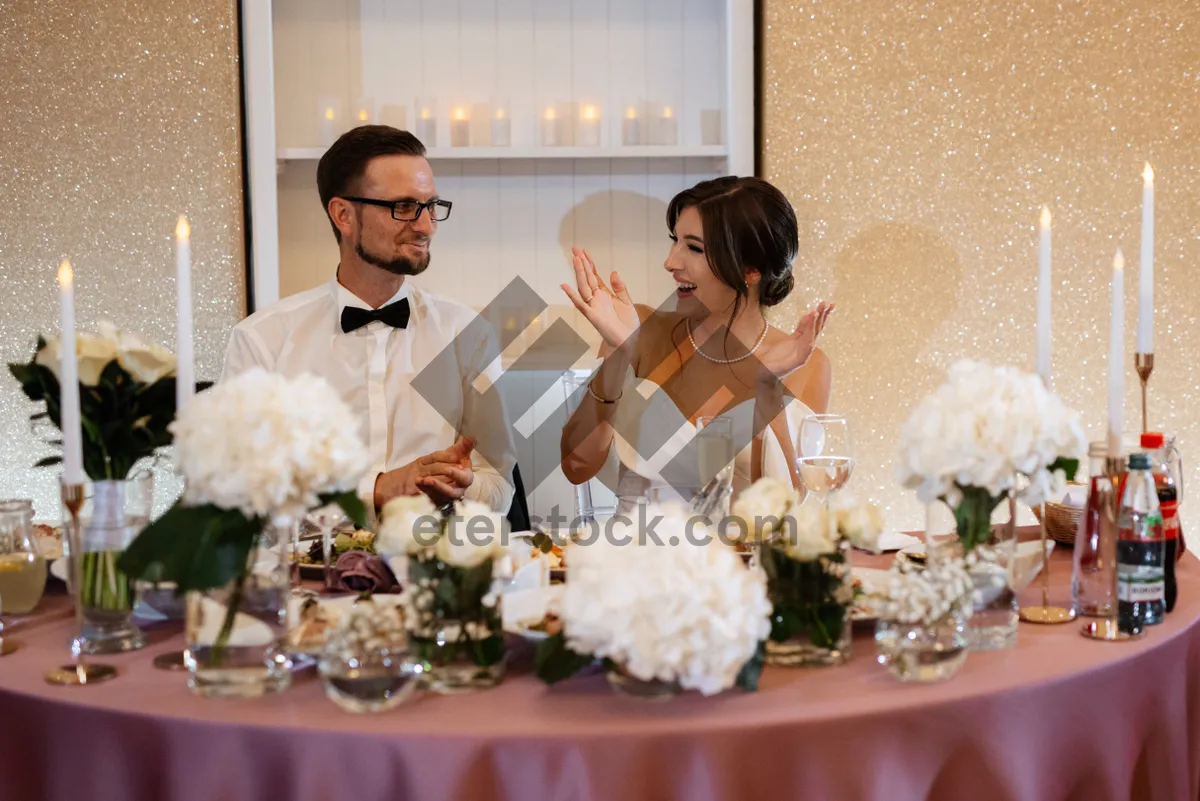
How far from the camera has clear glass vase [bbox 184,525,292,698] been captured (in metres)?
1.21

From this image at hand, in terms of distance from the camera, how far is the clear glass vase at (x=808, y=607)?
125 centimetres

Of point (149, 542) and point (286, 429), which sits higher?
point (286, 429)

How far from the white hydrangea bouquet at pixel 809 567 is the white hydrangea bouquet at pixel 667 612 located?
106 mm

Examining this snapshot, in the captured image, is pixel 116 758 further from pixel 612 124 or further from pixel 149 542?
pixel 612 124

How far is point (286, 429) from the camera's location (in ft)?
3.70

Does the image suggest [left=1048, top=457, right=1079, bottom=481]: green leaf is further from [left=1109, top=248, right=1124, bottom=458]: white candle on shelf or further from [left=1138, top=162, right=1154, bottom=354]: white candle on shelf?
[left=1138, top=162, right=1154, bottom=354]: white candle on shelf

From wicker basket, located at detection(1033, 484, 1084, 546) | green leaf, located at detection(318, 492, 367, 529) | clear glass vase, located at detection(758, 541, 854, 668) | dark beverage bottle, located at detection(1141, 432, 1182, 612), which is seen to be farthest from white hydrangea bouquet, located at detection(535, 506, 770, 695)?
wicker basket, located at detection(1033, 484, 1084, 546)

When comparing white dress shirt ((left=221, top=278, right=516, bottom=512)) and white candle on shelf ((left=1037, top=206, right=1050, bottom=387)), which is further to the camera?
white dress shirt ((left=221, top=278, right=516, bottom=512))

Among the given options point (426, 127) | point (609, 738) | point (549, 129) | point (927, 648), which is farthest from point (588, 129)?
point (609, 738)

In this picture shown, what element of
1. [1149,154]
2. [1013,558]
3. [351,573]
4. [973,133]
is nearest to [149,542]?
[351,573]

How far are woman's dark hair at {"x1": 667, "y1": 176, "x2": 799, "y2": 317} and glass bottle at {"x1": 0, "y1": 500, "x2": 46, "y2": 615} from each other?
176 centimetres

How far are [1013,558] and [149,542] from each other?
971 millimetres

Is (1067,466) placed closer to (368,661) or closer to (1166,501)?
(1166,501)

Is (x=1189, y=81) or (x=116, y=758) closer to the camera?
(x=116, y=758)
